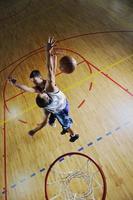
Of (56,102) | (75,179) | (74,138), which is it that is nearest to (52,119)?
(74,138)

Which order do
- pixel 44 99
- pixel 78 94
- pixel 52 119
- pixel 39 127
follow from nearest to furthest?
pixel 44 99 → pixel 52 119 → pixel 39 127 → pixel 78 94

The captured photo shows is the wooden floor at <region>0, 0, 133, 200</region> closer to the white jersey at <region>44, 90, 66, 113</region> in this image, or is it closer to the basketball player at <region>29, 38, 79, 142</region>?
the basketball player at <region>29, 38, 79, 142</region>

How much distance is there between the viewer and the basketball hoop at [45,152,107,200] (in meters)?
3.80

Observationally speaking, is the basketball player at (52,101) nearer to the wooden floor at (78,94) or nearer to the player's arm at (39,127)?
the player's arm at (39,127)

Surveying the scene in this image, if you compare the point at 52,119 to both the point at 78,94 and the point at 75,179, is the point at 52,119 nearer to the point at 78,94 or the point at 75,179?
the point at 78,94

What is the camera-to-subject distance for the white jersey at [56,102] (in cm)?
398

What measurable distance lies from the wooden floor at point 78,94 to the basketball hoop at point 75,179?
106mm

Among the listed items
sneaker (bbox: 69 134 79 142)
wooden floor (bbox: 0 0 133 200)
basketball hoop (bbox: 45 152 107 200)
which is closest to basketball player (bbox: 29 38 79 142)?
sneaker (bbox: 69 134 79 142)

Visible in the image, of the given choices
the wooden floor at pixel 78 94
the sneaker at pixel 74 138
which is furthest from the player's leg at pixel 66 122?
the wooden floor at pixel 78 94

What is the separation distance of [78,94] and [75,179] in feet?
5.94

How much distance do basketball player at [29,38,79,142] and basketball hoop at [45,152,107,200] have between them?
441 mm

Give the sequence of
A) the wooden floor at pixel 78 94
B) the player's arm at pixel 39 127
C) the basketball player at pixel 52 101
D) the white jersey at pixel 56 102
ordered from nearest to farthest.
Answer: the basketball player at pixel 52 101 < the white jersey at pixel 56 102 < the wooden floor at pixel 78 94 < the player's arm at pixel 39 127

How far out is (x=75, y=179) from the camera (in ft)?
13.1

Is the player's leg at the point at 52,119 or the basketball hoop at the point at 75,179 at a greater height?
the player's leg at the point at 52,119
